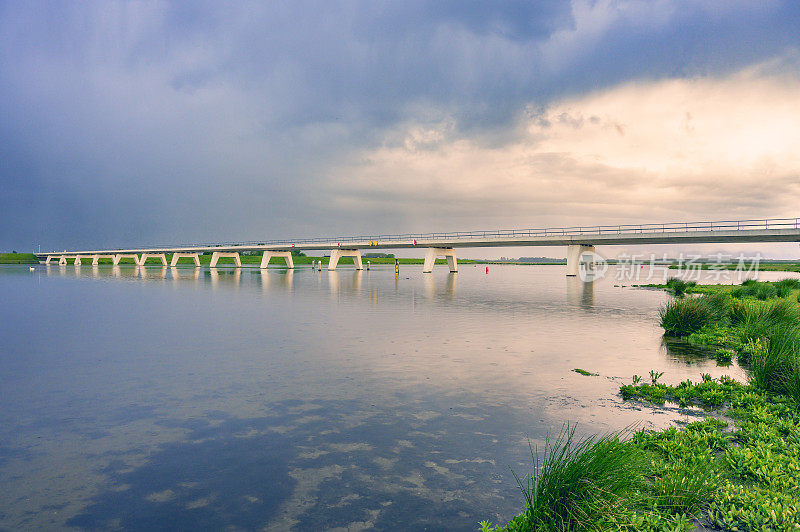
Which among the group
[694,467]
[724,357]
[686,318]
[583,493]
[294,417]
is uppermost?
[583,493]

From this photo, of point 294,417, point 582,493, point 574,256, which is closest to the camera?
point 582,493

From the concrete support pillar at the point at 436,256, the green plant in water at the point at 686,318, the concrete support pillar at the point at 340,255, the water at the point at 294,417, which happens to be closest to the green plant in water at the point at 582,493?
the water at the point at 294,417

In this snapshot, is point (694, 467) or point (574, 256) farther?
point (574, 256)

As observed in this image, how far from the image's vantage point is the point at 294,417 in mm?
8453

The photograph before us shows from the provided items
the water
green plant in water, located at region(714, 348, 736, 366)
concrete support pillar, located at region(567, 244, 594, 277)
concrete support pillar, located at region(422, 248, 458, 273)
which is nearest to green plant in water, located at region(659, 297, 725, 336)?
the water

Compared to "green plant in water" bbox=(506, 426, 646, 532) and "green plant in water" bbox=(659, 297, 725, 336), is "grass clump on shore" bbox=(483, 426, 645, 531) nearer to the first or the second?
"green plant in water" bbox=(506, 426, 646, 532)

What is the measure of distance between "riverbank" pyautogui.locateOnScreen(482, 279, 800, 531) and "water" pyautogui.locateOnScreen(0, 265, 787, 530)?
2.31 feet

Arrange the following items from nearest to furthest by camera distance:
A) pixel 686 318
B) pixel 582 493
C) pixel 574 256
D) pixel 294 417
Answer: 1. pixel 582 493
2. pixel 294 417
3. pixel 686 318
4. pixel 574 256

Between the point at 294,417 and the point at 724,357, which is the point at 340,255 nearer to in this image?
the point at 724,357

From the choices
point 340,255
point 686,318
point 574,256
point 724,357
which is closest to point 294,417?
point 724,357

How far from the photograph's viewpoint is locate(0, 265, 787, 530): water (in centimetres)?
545

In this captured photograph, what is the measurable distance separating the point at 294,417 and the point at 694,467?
6556 mm

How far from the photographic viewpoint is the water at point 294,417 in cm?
545

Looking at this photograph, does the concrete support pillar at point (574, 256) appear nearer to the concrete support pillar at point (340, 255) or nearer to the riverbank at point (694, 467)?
the concrete support pillar at point (340, 255)
